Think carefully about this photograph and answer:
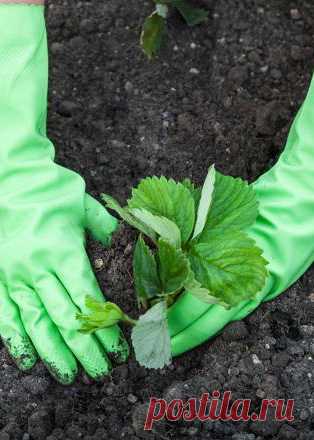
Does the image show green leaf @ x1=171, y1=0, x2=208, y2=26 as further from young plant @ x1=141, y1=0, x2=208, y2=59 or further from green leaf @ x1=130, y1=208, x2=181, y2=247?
green leaf @ x1=130, y1=208, x2=181, y2=247

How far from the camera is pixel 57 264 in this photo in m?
1.82

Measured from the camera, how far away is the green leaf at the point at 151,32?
2.33m

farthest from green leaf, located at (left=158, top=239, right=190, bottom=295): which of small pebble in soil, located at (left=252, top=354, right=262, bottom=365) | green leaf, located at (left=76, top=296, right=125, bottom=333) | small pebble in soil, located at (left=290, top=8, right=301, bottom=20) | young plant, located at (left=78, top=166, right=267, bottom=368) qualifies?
small pebble in soil, located at (left=290, top=8, right=301, bottom=20)

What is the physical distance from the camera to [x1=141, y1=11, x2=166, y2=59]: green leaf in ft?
7.64

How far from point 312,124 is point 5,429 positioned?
1038 millimetres

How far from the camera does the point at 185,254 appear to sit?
5.34 feet

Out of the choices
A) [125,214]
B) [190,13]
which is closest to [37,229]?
[125,214]

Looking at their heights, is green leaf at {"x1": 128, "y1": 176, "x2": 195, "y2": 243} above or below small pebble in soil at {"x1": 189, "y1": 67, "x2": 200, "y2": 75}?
above

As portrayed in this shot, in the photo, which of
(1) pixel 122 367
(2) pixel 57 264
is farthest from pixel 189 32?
(1) pixel 122 367

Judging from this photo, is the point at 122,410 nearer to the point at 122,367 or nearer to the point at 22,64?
the point at 122,367

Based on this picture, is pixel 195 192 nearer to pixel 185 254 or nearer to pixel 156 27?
pixel 185 254

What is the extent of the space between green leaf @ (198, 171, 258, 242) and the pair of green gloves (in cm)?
20

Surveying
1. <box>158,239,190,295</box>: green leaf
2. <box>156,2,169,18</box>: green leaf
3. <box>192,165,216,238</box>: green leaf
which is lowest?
<box>158,239,190,295</box>: green leaf

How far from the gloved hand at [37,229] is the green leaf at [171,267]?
0.68ft
